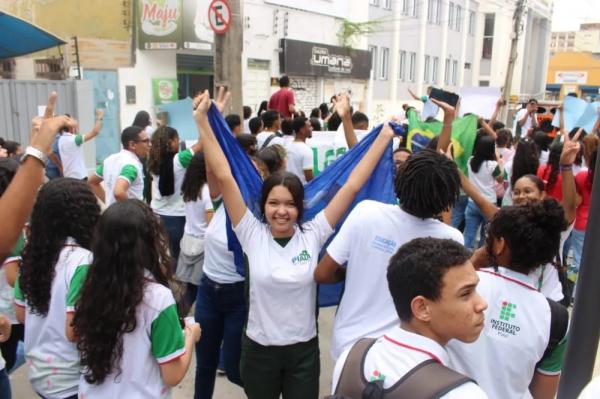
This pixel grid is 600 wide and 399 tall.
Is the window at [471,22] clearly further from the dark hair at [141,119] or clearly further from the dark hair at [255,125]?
the dark hair at [141,119]

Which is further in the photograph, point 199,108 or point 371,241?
point 199,108

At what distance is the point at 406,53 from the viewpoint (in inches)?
998

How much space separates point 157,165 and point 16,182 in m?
2.79

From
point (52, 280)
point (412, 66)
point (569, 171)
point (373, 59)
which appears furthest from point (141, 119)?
point (412, 66)

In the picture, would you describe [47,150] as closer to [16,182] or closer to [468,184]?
[16,182]

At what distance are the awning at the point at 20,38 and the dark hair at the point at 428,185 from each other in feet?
7.55

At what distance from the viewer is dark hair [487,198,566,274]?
197cm

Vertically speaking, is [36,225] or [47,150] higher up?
[47,150]

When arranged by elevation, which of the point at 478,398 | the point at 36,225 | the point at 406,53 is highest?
the point at 406,53


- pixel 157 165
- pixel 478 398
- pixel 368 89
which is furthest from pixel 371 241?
pixel 368 89

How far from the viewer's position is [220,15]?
604 cm

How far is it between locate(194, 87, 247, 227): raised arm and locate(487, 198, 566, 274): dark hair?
119 centimetres

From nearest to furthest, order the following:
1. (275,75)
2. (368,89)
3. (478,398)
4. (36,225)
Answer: (478,398) < (36,225) < (275,75) < (368,89)

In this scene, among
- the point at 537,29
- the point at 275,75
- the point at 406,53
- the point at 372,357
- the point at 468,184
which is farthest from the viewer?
the point at 537,29
